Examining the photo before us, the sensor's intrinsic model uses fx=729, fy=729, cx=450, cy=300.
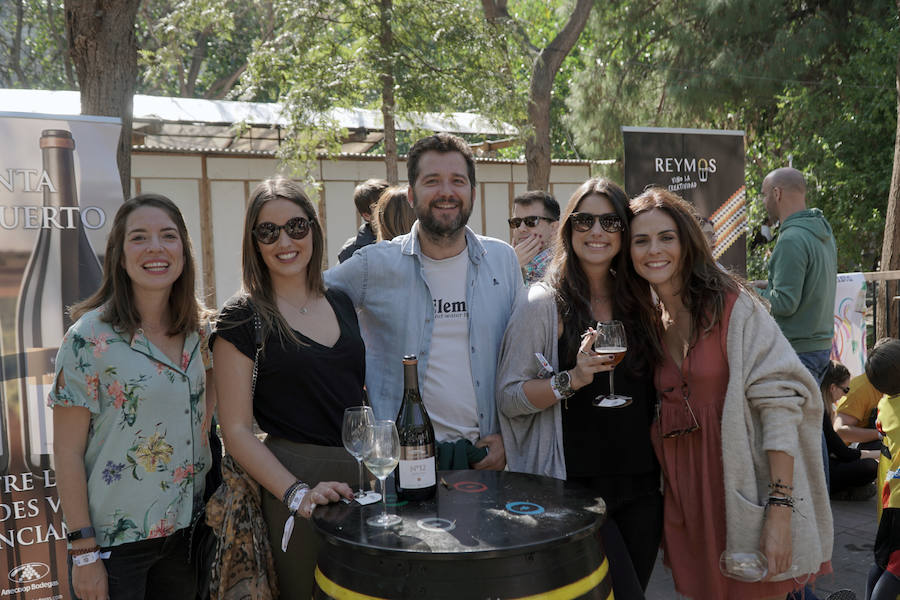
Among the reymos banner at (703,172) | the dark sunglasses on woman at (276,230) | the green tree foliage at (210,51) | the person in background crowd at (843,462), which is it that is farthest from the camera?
the green tree foliage at (210,51)

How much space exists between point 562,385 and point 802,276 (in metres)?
2.95

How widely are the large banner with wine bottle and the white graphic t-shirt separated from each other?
171cm

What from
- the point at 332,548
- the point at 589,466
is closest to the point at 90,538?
the point at 332,548

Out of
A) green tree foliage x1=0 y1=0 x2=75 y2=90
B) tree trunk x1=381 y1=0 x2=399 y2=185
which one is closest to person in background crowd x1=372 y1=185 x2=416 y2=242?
tree trunk x1=381 y1=0 x2=399 y2=185

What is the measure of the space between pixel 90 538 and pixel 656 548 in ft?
5.95

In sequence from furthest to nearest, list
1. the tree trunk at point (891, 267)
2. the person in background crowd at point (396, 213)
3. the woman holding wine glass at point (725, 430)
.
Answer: the tree trunk at point (891, 267), the person in background crowd at point (396, 213), the woman holding wine glass at point (725, 430)

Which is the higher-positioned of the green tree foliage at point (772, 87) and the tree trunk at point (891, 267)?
the green tree foliage at point (772, 87)

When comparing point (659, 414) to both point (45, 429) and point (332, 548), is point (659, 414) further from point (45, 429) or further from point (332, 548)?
point (45, 429)

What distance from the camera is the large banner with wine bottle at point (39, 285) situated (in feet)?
10.6

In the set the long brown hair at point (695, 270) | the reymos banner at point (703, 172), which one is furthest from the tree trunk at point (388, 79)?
the long brown hair at point (695, 270)

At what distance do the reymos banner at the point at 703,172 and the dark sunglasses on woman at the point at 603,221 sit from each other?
3.49 m

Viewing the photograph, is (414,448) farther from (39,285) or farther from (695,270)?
(39,285)

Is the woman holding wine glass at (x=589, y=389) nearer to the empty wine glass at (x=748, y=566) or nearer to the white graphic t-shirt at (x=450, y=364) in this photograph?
the white graphic t-shirt at (x=450, y=364)

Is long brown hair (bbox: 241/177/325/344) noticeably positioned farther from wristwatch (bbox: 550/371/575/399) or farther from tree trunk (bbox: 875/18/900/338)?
tree trunk (bbox: 875/18/900/338)
